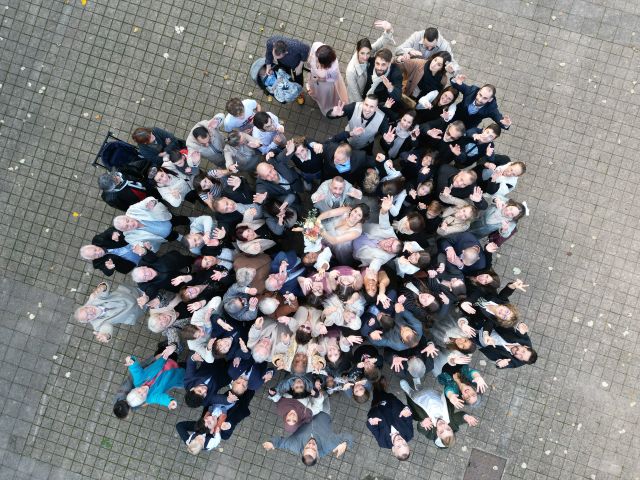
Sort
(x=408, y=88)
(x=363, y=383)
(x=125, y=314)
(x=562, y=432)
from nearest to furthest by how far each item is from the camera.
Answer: (x=363, y=383), (x=125, y=314), (x=408, y=88), (x=562, y=432)

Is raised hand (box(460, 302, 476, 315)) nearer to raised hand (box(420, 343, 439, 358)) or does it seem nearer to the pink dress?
raised hand (box(420, 343, 439, 358))

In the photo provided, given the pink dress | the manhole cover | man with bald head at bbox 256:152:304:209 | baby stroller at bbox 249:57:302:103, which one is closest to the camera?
man with bald head at bbox 256:152:304:209

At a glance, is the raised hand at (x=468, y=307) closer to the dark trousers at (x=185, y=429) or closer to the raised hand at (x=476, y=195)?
the raised hand at (x=476, y=195)

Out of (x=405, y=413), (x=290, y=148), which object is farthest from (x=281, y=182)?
(x=405, y=413)

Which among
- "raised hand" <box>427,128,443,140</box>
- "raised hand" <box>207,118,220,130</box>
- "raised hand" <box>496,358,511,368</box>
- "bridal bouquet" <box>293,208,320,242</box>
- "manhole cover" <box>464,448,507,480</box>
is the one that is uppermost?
"raised hand" <box>427,128,443,140</box>

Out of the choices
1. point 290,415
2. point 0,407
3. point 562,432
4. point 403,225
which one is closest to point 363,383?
point 290,415

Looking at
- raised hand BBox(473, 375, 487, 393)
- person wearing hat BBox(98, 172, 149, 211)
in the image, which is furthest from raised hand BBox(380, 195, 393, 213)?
person wearing hat BBox(98, 172, 149, 211)

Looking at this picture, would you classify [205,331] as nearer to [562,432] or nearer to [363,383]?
[363,383]
